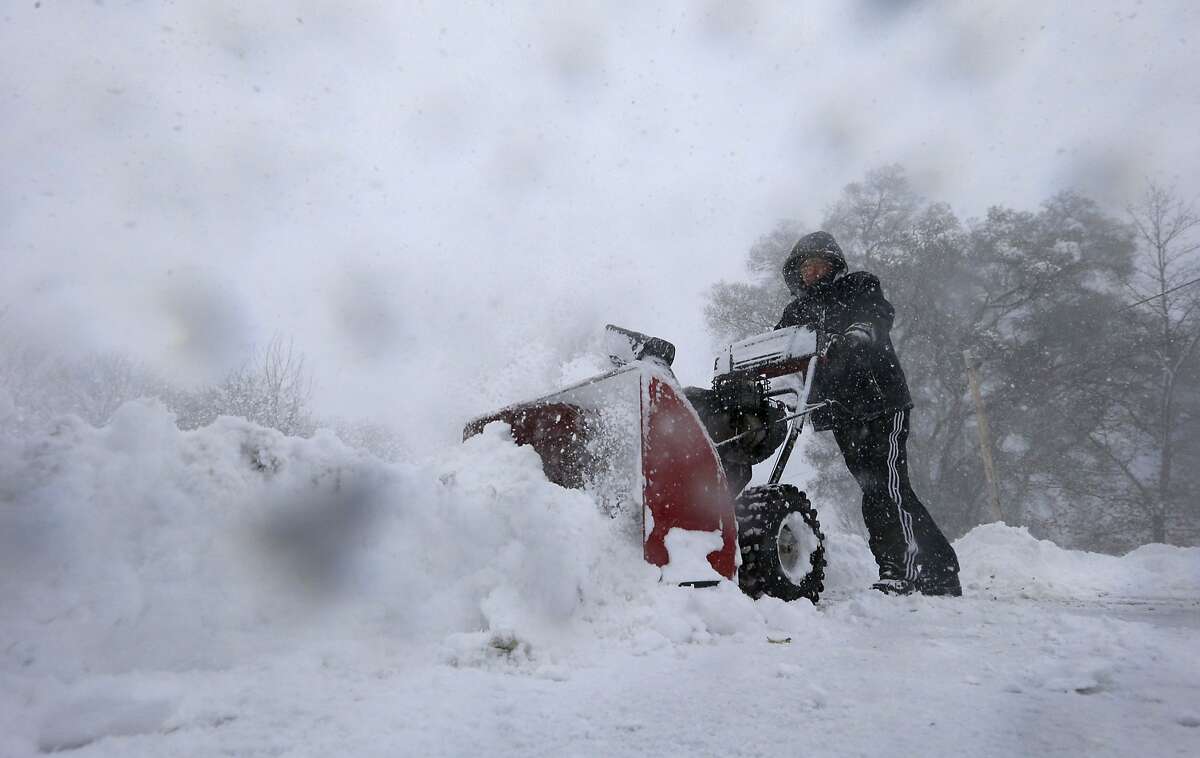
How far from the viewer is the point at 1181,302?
1467 centimetres

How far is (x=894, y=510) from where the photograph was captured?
15.1ft

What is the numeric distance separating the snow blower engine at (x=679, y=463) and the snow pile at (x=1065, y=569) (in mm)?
2455

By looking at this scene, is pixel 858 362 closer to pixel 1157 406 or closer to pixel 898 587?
pixel 898 587

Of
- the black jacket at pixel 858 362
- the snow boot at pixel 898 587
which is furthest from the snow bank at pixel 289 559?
the black jacket at pixel 858 362

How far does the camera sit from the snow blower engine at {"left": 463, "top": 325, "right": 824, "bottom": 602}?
3010mm

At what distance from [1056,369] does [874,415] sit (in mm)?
12820

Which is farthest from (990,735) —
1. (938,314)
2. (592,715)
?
(938,314)

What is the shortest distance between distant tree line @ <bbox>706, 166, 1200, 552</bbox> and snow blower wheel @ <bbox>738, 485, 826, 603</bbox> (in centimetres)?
1232

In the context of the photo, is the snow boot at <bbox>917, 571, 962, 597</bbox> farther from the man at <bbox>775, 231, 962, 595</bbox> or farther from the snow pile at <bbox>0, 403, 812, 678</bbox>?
the snow pile at <bbox>0, 403, 812, 678</bbox>

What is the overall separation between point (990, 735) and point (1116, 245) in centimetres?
1931

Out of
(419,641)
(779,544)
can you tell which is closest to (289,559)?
(419,641)

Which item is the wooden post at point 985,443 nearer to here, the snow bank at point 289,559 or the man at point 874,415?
the man at point 874,415

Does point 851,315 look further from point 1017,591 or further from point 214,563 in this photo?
point 214,563

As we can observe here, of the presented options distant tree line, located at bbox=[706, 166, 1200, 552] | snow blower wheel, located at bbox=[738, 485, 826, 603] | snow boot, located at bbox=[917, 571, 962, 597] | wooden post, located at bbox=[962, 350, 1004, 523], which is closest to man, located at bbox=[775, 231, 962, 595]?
snow boot, located at bbox=[917, 571, 962, 597]
